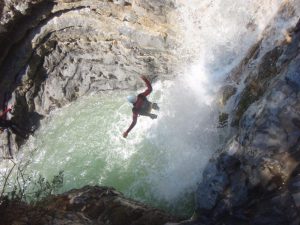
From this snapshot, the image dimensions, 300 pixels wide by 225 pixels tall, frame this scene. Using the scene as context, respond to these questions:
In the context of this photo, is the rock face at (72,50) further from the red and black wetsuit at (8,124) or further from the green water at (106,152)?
the green water at (106,152)

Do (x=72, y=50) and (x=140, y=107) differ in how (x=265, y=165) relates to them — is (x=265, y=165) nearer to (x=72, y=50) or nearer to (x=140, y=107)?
(x=140, y=107)

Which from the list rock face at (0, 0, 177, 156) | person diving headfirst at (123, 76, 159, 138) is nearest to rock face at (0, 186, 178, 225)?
person diving headfirst at (123, 76, 159, 138)

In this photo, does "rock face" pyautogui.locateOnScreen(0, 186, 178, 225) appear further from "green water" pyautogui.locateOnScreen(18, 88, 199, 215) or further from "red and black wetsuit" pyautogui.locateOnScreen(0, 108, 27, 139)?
"red and black wetsuit" pyautogui.locateOnScreen(0, 108, 27, 139)

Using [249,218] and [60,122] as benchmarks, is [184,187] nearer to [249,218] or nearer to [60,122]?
[249,218]

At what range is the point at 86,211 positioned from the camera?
646 cm

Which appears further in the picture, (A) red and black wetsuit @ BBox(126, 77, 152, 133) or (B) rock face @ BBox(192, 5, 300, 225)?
(A) red and black wetsuit @ BBox(126, 77, 152, 133)

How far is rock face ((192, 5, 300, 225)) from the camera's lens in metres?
4.66

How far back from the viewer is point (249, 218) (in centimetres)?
483

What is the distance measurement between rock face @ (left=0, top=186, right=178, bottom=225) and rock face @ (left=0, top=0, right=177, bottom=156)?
4.30m

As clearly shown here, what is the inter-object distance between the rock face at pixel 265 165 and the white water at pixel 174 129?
2125 millimetres

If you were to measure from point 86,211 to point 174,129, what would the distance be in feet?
12.1

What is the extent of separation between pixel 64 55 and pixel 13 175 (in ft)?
13.3

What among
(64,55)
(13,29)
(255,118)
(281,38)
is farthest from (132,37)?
(255,118)

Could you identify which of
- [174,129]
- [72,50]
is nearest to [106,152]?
[174,129]
